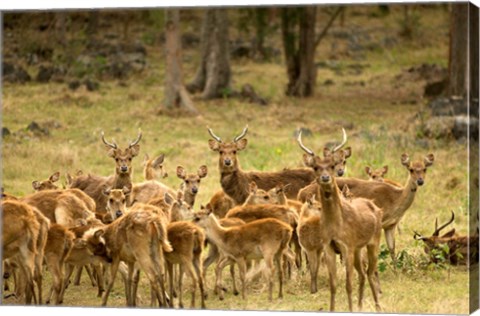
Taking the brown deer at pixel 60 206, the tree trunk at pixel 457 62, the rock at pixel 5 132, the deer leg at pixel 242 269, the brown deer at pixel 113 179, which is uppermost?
the tree trunk at pixel 457 62

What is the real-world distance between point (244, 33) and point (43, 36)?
41.5 feet

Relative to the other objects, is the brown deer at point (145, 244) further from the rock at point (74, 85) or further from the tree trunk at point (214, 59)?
the tree trunk at point (214, 59)

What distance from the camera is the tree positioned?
31.8 meters

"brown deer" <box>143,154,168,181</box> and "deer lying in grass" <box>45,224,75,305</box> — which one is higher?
"brown deer" <box>143,154,168,181</box>

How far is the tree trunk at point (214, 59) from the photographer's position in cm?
3098

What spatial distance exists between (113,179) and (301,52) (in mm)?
17725

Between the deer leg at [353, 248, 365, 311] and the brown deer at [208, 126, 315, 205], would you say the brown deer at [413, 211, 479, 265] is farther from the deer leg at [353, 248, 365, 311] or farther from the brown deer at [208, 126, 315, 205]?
the brown deer at [208, 126, 315, 205]

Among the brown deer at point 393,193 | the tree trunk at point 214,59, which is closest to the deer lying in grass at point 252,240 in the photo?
the brown deer at point 393,193

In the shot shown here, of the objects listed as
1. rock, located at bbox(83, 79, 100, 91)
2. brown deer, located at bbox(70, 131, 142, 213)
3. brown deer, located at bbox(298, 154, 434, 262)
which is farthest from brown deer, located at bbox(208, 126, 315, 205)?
rock, located at bbox(83, 79, 100, 91)

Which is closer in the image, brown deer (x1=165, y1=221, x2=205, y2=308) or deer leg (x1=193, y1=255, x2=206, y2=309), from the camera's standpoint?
deer leg (x1=193, y1=255, x2=206, y2=309)

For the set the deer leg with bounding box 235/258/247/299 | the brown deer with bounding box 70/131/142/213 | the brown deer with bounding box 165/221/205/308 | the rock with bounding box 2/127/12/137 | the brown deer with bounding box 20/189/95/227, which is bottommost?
the deer leg with bounding box 235/258/247/299

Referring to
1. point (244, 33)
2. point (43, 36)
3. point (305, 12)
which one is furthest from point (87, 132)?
point (244, 33)

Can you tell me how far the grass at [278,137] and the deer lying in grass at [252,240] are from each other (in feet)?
1.18

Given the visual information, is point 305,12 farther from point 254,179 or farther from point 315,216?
point 315,216
